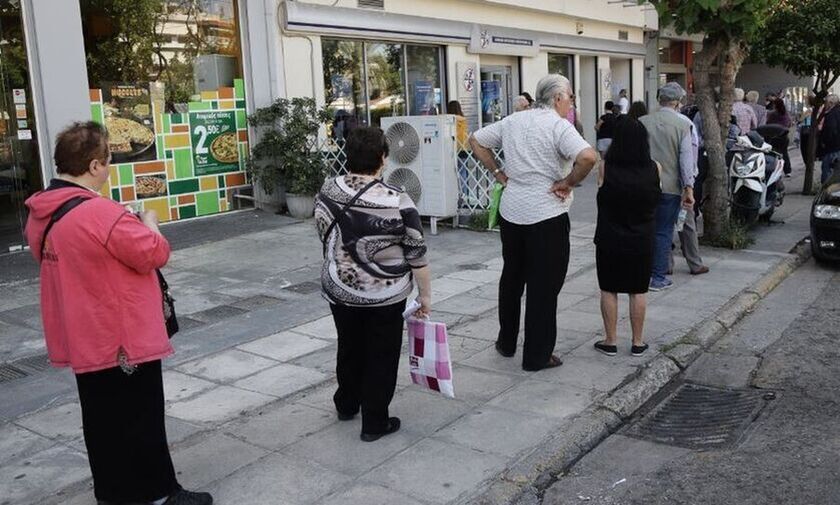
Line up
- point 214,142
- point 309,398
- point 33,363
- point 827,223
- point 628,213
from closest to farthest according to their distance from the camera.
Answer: point 309,398 → point 628,213 → point 33,363 → point 827,223 → point 214,142

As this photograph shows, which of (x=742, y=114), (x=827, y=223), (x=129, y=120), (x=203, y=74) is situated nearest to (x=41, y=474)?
(x=129, y=120)

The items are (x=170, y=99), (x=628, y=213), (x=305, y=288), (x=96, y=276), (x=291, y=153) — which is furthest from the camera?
(x=291, y=153)

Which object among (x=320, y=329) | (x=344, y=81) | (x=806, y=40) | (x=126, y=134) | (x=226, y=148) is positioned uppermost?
(x=806, y=40)

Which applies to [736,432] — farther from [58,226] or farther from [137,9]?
[137,9]

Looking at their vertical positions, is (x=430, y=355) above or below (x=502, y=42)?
below

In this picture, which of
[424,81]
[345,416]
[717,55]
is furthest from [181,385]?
[424,81]

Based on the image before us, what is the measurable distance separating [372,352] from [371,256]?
52 cm

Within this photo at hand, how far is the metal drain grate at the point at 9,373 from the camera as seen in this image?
554 centimetres

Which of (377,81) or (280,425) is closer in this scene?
(280,425)

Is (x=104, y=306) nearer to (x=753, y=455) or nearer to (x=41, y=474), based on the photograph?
(x=41, y=474)

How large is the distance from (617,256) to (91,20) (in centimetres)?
747

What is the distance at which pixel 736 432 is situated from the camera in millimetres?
4688

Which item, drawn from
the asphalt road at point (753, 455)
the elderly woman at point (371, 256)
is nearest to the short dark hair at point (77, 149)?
the elderly woman at point (371, 256)

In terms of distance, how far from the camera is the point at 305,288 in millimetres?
7922
